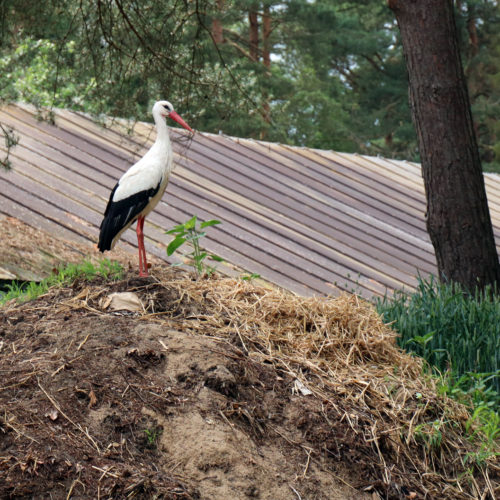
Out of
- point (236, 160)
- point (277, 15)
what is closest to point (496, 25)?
point (277, 15)

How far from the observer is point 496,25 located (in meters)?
28.2

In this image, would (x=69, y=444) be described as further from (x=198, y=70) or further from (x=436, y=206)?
(x=198, y=70)

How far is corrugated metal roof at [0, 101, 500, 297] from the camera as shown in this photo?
820 centimetres

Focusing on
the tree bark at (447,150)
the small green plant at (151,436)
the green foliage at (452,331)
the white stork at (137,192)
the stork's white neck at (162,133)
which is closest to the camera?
the small green plant at (151,436)

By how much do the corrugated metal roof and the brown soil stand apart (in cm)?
261

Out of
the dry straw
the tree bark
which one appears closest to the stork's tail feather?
the dry straw

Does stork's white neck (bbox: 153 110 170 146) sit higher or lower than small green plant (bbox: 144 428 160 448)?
higher

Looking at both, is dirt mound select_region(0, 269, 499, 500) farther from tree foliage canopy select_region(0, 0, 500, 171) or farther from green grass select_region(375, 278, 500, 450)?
tree foliage canopy select_region(0, 0, 500, 171)

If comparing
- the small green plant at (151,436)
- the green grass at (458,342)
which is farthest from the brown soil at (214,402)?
the green grass at (458,342)

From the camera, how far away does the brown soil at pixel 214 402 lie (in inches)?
144

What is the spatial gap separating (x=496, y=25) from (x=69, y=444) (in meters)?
27.6

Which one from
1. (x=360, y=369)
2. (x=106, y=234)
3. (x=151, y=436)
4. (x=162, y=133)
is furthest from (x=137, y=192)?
(x=151, y=436)

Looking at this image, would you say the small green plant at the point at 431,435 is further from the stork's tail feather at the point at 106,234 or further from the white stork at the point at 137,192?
the stork's tail feather at the point at 106,234

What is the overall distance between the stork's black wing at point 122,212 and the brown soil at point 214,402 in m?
0.46
